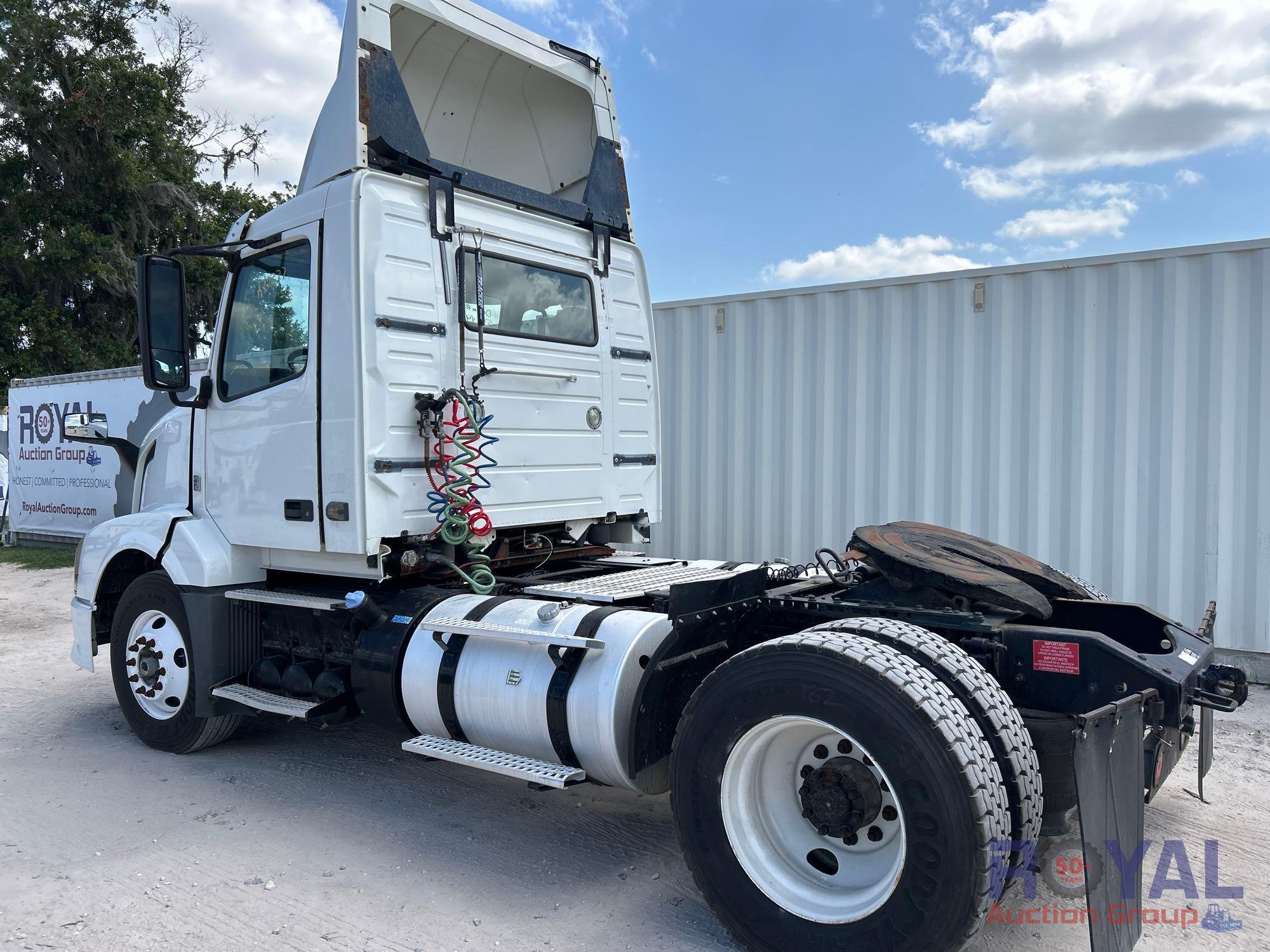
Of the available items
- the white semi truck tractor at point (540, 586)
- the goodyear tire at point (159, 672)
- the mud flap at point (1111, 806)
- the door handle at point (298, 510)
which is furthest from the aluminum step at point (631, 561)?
the mud flap at point (1111, 806)

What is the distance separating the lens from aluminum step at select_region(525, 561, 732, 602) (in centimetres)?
388

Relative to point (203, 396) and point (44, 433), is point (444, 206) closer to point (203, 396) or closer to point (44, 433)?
point (203, 396)

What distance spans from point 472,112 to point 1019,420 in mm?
4622

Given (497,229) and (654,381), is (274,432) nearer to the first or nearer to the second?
(497,229)

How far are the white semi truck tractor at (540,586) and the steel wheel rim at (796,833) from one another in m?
0.01

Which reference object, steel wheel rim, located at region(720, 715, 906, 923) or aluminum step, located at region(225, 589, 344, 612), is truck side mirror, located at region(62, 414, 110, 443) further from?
steel wheel rim, located at region(720, 715, 906, 923)

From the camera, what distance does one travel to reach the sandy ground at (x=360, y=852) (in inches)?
121

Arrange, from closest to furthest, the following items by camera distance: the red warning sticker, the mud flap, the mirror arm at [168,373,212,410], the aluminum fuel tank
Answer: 1. the mud flap
2. the red warning sticker
3. the aluminum fuel tank
4. the mirror arm at [168,373,212,410]

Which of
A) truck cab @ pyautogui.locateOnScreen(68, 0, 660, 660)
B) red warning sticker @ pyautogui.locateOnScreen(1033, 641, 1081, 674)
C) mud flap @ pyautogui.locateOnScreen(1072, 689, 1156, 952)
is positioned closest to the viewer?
mud flap @ pyautogui.locateOnScreen(1072, 689, 1156, 952)

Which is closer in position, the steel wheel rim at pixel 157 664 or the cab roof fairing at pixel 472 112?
the cab roof fairing at pixel 472 112

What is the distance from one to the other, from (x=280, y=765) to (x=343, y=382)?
2297mm

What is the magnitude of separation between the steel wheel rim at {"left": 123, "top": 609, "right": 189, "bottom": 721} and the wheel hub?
364cm

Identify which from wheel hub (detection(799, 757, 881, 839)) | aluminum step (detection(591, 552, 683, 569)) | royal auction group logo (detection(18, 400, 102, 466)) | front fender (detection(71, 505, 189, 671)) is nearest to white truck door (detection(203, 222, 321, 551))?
front fender (detection(71, 505, 189, 671))

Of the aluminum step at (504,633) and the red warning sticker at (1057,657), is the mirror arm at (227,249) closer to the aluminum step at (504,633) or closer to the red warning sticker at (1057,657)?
the aluminum step at (504,633)
